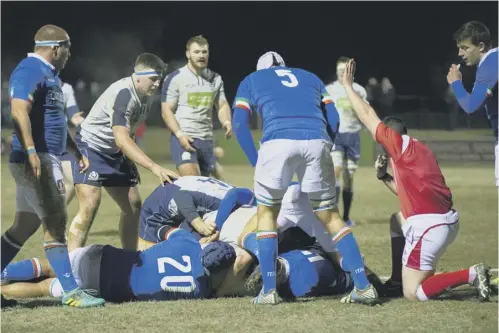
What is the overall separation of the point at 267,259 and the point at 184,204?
4.07ft

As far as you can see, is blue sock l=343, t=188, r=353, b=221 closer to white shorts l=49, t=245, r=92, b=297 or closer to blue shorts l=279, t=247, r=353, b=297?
blue shorts l=279, t=247, r=353, b=297

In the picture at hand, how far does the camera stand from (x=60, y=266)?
22.4 feet

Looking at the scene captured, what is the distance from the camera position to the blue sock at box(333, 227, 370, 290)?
6.90 m

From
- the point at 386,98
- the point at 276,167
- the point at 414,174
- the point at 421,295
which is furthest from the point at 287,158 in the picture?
the point at 386,98

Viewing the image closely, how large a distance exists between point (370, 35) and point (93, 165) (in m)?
24.8

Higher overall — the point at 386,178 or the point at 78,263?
the point at 386,178

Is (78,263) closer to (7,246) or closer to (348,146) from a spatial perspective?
(7,246)

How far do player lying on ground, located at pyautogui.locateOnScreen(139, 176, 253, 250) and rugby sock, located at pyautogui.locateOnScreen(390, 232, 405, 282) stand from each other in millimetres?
1258

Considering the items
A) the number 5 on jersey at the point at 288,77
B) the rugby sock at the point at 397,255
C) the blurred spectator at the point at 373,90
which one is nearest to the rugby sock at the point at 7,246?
the number 5 on jersey at the point at 288,77

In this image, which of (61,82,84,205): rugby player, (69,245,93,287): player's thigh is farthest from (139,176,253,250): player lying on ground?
(61,82,84,205): rugby player

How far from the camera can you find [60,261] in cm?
682

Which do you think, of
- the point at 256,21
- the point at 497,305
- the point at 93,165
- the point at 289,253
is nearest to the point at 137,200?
the point at 93,165

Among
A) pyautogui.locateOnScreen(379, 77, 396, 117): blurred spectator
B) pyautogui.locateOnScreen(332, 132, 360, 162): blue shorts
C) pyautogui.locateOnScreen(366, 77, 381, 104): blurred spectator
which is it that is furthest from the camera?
pyautogui.locateOnScreen(379, 77, 396, 117): blurred spectator

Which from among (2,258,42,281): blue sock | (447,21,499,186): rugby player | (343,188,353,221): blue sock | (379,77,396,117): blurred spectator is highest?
Answer: (447,21,499,186): rugby player
